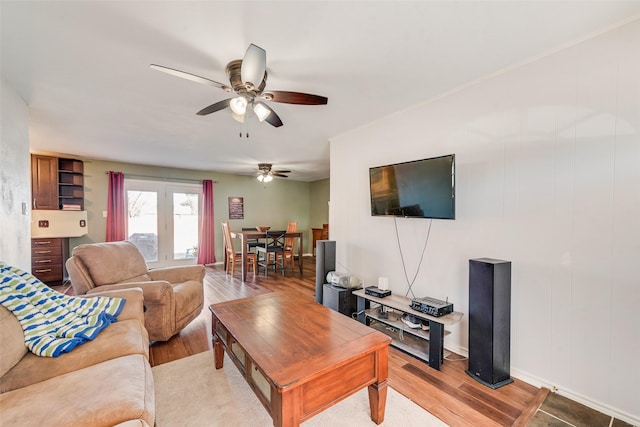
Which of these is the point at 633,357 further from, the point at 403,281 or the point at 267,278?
the point at 267,278

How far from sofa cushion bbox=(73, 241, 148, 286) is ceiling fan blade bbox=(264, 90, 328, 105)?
90.2 inches

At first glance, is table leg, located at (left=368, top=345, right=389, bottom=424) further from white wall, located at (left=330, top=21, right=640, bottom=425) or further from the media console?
white wall, located at (left=330, top=21, right=640, bottom=425)

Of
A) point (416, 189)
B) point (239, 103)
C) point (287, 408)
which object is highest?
point (239, 103)

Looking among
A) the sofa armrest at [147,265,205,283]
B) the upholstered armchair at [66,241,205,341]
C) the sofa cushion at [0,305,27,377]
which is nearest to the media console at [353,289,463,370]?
the upholstered armchair at [66,241,205,341]

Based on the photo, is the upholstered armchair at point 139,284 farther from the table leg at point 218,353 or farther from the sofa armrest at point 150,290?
the table leg at point 218,353

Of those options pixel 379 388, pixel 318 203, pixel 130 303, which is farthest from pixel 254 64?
pixel 318 203

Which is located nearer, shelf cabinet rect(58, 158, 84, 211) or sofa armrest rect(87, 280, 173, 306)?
sofa armrest rect(87, 280, 173, 306)

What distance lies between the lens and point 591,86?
1.67 meters

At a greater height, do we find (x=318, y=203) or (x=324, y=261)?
(x=318, y=203)

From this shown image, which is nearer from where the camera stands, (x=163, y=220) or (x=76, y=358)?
(x=76, y=358)

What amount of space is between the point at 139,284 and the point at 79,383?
54.5 inches

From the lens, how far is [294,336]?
1595 millimetres

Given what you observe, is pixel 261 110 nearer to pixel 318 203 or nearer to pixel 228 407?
pixel 228 407

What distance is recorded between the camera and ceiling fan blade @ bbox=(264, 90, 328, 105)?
6.34ft
